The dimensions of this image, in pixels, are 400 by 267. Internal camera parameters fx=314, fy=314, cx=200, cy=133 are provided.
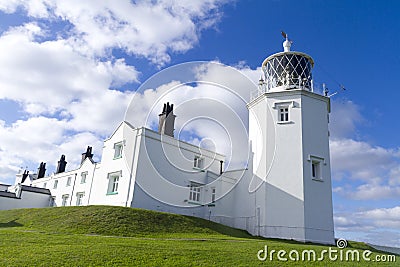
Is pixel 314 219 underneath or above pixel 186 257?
above

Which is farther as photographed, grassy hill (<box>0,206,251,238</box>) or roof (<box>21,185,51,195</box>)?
roof (<box>21,185,51,195</box>)

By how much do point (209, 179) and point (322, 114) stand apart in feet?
32.0

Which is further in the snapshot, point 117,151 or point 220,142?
point 117,151

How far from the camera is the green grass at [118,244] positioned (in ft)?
27.2

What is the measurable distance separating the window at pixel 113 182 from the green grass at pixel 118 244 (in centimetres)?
469

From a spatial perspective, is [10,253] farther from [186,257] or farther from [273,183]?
[273,183]

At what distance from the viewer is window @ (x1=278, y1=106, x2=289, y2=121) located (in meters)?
20.8

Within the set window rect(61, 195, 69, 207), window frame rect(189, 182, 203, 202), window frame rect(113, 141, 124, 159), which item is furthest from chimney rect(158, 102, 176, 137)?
window rect(61, 195, 69, 207)

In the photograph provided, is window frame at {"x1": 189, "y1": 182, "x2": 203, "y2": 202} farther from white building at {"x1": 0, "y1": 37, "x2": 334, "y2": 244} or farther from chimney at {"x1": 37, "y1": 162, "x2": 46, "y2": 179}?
chimney at {"x1": 37, "y1": 162, "x2": 46, "y2": 179}

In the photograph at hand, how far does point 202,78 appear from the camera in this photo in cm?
1373

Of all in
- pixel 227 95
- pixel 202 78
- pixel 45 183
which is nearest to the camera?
pixel 202 78

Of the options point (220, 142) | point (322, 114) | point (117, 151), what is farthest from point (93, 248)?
point (322, 114)

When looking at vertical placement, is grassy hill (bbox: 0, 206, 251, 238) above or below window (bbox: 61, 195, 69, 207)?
below

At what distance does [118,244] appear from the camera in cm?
1023
